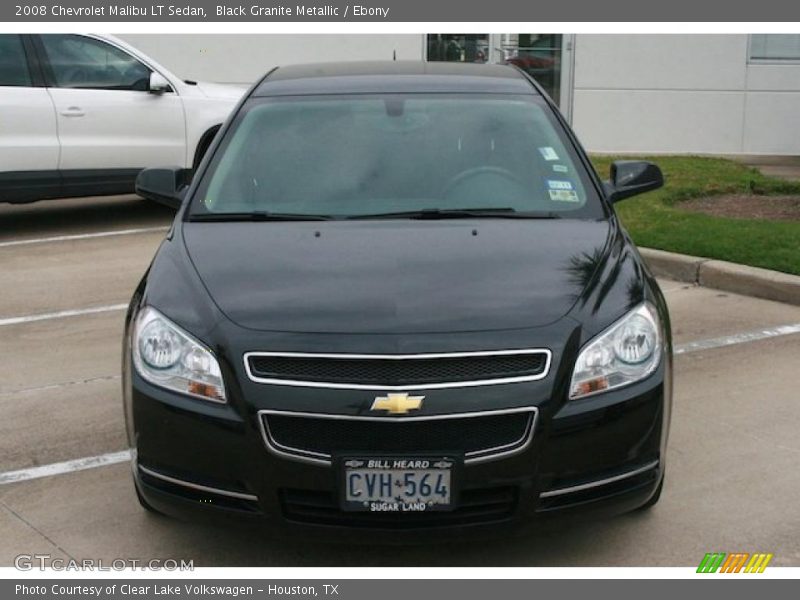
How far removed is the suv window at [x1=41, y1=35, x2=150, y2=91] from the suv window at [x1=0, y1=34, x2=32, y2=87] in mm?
221

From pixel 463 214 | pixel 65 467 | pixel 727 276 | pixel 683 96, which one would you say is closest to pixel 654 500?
pixel 463 214

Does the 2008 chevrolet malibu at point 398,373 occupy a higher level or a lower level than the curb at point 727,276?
higher

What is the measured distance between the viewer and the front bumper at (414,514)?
3.72 m

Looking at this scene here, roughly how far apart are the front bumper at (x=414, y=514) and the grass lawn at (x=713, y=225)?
175 inches

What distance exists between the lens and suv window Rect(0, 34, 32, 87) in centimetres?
1012

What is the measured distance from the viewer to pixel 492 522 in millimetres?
3781

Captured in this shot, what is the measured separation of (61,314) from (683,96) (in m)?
9.41

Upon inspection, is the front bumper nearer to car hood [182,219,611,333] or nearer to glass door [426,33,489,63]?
car hood [182,219,611,333]

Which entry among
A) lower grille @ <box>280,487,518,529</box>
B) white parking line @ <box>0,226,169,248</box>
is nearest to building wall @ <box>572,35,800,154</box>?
white parking line @ <box>0,226,169,248</box>

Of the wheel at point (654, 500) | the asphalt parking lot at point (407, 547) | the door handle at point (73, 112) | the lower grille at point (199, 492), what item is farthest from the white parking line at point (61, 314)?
the wheel at point (654, 500)

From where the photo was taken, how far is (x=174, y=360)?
3.92 meters

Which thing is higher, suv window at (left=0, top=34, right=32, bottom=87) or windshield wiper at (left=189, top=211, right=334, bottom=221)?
suv window at (left=0, top=34, right=32, bottom=87)

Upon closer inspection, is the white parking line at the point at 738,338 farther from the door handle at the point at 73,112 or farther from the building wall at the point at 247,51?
the building wall at the point at 247,51

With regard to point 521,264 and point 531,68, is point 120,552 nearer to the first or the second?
point 521,264
